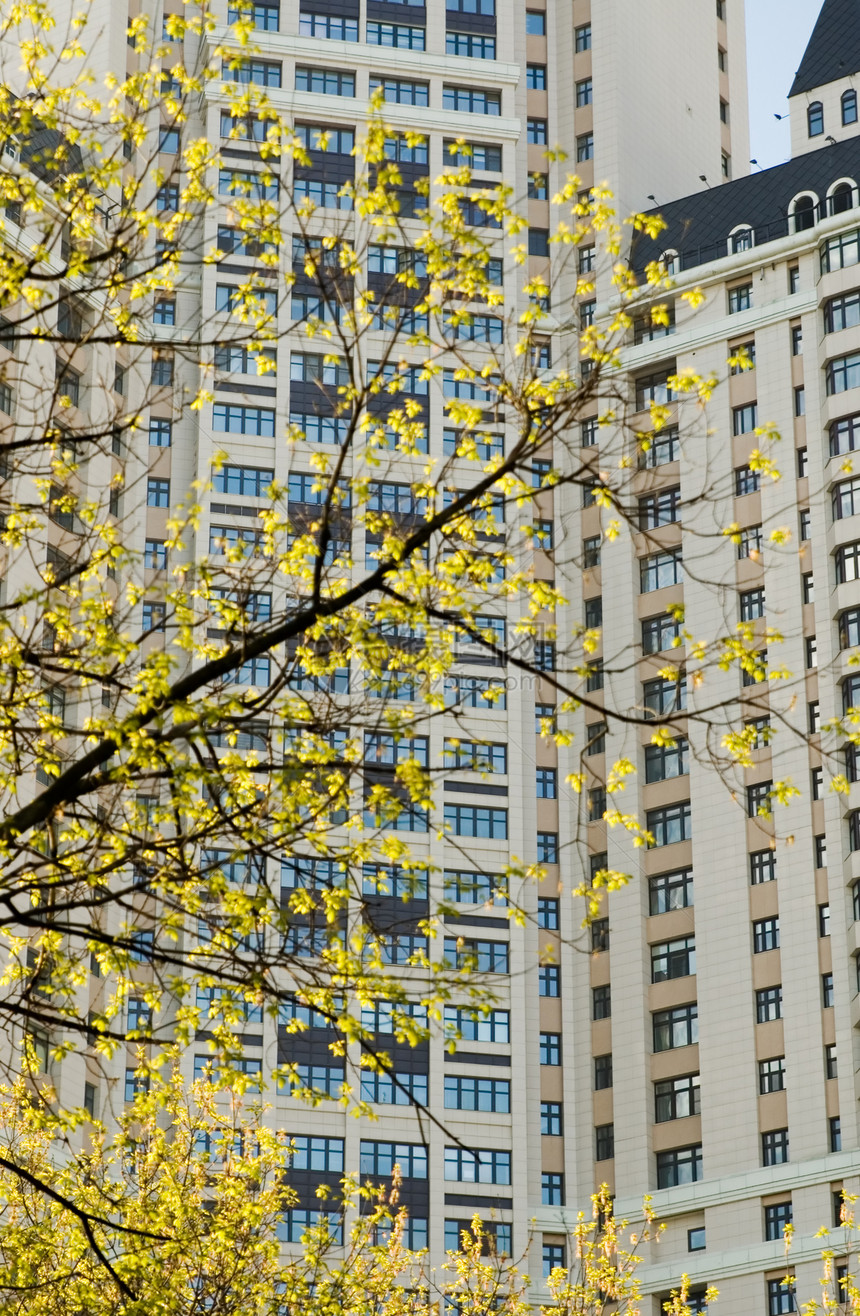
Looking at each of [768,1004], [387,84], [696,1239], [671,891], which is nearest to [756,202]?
[387,84]

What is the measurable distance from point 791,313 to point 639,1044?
102 ft

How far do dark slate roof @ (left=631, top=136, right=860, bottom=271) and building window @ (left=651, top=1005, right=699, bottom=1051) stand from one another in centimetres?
3219

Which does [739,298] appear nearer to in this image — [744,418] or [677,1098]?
[744,418]

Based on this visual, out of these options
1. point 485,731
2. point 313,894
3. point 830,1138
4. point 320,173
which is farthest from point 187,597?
point 320,173

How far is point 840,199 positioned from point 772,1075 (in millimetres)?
37853

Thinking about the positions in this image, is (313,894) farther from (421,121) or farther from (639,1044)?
(421,121)

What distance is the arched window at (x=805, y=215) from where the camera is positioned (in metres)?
97.0

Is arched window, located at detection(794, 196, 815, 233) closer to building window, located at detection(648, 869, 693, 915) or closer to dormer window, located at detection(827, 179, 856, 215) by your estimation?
dormer window, located at detection(827, 179, 856, 215)

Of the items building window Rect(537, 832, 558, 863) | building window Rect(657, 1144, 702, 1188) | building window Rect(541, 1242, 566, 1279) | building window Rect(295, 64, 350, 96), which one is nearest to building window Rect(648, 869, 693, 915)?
building window Rect(537, 832, 558, 863)

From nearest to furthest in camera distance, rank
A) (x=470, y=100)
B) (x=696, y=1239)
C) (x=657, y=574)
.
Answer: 1. (x=696, y=1239)
2. (x=657, y=574)
3. (x=470, y=100)

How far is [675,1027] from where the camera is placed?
3445 inches

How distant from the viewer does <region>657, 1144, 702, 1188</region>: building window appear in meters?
84.8

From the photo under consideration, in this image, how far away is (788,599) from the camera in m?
89.4

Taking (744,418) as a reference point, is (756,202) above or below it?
above
